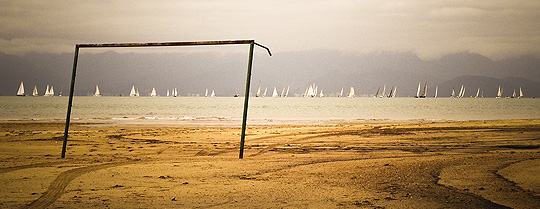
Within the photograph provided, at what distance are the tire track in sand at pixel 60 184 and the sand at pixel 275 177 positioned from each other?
0.02m

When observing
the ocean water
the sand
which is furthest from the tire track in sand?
the ocean water

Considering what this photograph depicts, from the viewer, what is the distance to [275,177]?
25.1 feet

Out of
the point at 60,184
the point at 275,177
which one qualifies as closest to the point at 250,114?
the point at 275,177

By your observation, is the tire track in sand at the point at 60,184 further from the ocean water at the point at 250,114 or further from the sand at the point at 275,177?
the ocean water at the point at 250,114

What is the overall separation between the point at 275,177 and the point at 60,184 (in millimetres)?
3797

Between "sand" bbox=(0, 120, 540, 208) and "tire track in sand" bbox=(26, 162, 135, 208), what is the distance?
0.06 feet

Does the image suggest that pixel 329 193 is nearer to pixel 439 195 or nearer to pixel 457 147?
pixel 439 195

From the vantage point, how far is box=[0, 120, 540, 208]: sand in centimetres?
584

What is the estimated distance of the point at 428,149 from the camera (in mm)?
11914

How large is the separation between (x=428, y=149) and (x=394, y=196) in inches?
255

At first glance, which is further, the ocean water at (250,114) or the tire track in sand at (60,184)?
the ocean water at (250,114)

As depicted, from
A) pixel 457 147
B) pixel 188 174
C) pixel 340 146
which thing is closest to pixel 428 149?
pixel 457 147

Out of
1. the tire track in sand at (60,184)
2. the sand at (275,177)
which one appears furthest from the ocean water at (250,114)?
the tire track in sand at (60,184)

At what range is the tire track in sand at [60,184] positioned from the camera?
5785 millimetres
